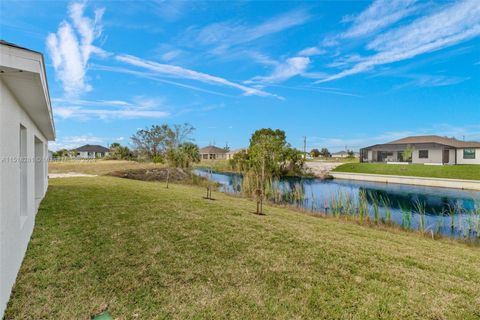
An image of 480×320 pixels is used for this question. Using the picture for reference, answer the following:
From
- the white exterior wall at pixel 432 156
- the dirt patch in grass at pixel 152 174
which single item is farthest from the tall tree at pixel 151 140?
the white exterior wall at pixel 432 156

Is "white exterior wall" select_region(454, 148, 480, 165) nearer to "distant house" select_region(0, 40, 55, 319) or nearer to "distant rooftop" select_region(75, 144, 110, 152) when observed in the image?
"distant house" select_region(0, 40, 55, 319)

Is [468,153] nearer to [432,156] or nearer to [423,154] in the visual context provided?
[432,156]

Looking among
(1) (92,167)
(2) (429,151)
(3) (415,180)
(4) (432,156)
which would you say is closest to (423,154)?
(2) (429,151)

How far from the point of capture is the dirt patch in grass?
625 inches

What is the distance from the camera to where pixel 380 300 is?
8.55ft

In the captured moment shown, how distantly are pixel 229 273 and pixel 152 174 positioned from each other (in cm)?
1522

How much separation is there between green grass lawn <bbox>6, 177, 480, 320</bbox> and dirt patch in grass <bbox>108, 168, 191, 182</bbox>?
11183mm

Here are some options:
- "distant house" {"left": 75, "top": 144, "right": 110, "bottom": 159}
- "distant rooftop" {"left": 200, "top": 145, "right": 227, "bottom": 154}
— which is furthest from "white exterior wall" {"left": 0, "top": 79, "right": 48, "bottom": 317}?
"distant rooftop" {"left": 200, "top": 145, "right": 227, "bottom": 154}

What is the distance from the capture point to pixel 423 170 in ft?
73.0

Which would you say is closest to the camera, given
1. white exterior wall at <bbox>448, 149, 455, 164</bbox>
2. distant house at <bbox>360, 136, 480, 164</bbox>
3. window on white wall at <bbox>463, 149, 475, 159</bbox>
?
window on white wall at <bbox>463, 149, 475, 159</bbox>

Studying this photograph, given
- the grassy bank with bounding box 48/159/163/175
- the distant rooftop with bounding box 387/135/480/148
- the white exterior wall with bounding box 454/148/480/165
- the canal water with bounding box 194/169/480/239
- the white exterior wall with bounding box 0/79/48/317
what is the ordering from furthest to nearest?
the distant rooftop with bounding box 387/135/480/148 → the white exterior wall with bounding box 454/148/480/165 → the grassy bank with bounding box 48/159/163/175 → the canal water with bounding box 194/169/480/239 → the white exterior wall with bounding box 0/79/48/317

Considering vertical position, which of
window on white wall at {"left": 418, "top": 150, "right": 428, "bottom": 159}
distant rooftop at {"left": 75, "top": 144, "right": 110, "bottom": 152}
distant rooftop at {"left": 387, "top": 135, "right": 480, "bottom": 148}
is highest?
distant rooftop at {"left": 387, "top": 135, "right": 480, "bottom": 148}

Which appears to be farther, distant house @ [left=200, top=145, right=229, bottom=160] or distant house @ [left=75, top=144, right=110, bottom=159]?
distant house @ [left=200, top=145, right=229, bottom=160]

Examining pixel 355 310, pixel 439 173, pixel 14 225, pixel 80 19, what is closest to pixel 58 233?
pixel 14 225
